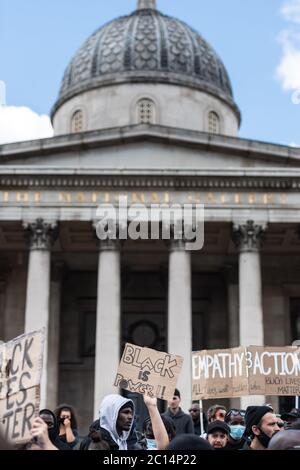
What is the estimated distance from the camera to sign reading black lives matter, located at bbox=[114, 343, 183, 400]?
1238 centimetres

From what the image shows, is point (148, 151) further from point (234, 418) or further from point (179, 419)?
point (234, 418)

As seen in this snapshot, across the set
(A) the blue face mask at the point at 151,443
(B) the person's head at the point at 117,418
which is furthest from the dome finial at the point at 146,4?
(B) the person's head at the point at 117,418

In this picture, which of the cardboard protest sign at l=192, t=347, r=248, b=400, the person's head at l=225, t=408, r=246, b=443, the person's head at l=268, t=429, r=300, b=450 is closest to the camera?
the person's head at l=268, t=429, r=300, b=450

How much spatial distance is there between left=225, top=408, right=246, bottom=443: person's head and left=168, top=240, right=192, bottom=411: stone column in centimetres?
1568

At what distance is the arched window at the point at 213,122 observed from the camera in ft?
134

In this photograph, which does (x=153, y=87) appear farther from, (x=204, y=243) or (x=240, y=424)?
(x=240, y=424)

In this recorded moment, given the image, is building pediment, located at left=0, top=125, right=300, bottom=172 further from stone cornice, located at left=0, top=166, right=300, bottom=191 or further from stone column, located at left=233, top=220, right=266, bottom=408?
stone column, located at left=233, top=220, right=266, bottom=408

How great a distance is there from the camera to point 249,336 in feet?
99.0

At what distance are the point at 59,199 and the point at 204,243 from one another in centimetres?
642

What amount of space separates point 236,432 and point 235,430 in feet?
0.17

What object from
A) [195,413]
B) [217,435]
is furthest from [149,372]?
[195,413]

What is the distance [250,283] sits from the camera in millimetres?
30906

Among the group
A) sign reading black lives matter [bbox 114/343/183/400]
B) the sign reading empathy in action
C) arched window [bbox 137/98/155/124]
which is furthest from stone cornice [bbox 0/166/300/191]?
sign reading black lives matter [bbox 114/343/183/400]

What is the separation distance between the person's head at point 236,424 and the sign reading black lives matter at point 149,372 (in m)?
1.07
